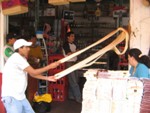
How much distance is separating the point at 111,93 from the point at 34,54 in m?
4.07

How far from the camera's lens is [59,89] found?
700 centimetres

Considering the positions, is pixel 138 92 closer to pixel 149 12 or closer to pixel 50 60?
pixel 149 12

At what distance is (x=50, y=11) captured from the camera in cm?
950

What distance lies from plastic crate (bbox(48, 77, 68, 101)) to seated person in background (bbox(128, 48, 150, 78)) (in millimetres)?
3319

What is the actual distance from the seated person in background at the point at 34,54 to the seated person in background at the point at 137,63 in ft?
9.43

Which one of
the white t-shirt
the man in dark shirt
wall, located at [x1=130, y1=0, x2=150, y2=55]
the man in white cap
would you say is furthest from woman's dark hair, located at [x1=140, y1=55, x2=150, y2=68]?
the man in dark shirt

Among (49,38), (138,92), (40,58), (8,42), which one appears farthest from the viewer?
(49,38)

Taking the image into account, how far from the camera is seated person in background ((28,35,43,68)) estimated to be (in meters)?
6.26

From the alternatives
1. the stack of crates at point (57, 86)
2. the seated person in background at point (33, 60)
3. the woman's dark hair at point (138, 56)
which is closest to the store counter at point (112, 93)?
the woman's dark hair at point (138, 56)

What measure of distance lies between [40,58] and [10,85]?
A: 113 inches

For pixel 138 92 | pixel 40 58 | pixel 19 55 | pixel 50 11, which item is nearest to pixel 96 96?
pixel 138 92

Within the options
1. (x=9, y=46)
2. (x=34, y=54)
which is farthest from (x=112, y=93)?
(x=34, y=54)

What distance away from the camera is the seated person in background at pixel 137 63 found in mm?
3555

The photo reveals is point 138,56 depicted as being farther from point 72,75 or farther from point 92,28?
point 92,28
